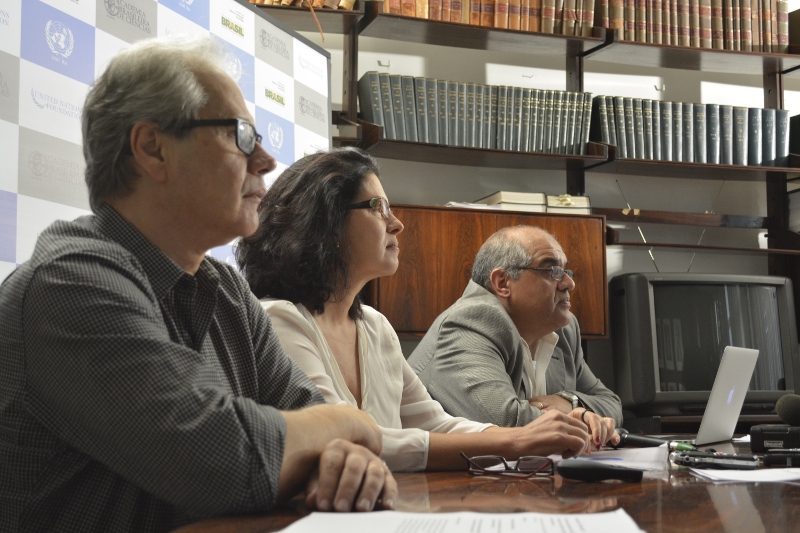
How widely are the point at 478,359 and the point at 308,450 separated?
1408mm

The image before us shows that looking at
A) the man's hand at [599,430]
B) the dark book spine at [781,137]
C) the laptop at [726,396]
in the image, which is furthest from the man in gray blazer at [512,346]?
the dark book spine at [781,137]

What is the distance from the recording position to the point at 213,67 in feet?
3.85

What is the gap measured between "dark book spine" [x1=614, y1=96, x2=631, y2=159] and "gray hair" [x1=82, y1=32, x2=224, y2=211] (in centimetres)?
288

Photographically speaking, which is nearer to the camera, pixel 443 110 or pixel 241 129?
pixel 241 129

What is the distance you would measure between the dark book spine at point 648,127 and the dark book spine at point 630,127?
0.06 metres

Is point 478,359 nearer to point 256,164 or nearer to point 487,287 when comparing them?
point 487,287

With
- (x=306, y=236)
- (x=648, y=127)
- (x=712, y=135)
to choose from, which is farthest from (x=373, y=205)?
(x=712, y=135)

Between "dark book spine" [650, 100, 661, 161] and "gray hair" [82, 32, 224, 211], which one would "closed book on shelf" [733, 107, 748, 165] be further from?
"gray hair" [82, 32, 224, 211]

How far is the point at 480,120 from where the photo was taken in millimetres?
3523

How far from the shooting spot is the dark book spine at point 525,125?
3.57 meters

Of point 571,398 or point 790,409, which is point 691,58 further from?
point 790,409

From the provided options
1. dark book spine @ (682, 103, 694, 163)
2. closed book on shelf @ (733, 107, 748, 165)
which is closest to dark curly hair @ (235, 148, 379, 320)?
dark book spine @ (682, 103, 694, 163)

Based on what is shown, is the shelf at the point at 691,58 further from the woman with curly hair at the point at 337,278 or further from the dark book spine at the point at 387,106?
the woman with curly hair at the point at 337,278

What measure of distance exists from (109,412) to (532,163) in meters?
3.11
